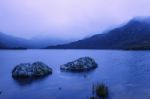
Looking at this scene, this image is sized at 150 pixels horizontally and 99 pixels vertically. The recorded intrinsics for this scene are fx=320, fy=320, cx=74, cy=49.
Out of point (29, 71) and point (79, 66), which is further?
point (79, 66)

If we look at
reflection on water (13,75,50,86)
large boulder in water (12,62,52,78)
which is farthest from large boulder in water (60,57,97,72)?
reflection on water (13,75,50,86)

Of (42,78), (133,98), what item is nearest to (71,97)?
(133,98)

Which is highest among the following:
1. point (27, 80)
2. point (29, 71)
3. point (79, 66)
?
point (29, 71)

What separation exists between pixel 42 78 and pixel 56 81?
22.2 ft

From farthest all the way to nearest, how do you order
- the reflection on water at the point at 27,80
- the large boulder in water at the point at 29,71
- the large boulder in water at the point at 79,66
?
the large boulder in water at the point at 79,66 → the large boulder in water at the point at 29,71 → the reflection on water at the point at 27,80

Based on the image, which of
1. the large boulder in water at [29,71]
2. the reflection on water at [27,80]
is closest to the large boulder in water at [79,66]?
the large boulder in water at [29,71]

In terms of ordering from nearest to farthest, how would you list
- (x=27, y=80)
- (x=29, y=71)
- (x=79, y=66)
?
(x=27, y=80)
(x=29, y=71)
(x=79, y=66)

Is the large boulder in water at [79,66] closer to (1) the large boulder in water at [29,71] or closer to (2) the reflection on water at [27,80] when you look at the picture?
(1) the large boulder in water at [29,71]

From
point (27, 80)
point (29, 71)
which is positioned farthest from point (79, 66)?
point (27, 80)

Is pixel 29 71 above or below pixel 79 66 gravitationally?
above

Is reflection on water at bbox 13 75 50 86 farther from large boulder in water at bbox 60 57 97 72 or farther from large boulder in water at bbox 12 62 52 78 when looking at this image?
large boulder in water at bbox 60 57 97 72

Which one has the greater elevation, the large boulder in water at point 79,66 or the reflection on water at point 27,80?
the large boulder in water at point 79,66

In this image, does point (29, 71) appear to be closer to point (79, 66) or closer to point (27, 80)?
point (27, 80)

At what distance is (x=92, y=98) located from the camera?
60438 millimetres
